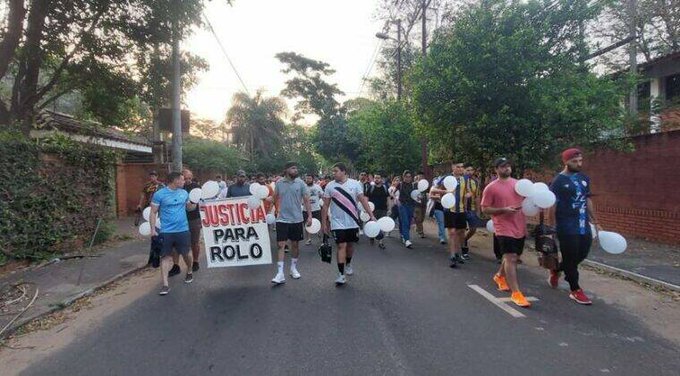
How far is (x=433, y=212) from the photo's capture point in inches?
440

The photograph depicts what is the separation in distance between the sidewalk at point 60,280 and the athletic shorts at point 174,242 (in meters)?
1.31

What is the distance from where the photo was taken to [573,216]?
231 inches

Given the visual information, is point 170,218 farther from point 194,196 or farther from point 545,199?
point 545,199

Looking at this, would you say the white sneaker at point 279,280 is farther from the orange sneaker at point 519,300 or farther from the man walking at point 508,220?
the orange sneaker at point 519,300

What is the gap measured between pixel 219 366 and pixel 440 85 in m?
8.47

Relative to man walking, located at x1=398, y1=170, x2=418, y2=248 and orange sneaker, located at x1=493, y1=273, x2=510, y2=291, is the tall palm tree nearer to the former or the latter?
man walking, located at x1=398, y1=170, x2=418, y2=248

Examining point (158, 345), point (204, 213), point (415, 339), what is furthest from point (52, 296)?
point (415, 339)

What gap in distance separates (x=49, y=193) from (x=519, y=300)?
863 cm

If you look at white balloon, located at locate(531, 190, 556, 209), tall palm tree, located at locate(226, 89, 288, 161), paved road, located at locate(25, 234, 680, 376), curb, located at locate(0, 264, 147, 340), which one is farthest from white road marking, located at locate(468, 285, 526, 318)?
tall palm tree, located at locate(226, 89, 288, 161)

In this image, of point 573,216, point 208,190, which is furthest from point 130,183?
point 573,216

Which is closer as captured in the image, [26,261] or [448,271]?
[448,271]

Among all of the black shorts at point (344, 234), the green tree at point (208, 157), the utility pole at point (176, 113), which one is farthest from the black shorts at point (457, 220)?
the green tree at point (208, 157)

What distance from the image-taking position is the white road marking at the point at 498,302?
545cm

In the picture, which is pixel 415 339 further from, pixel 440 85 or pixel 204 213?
pixel 440 85
